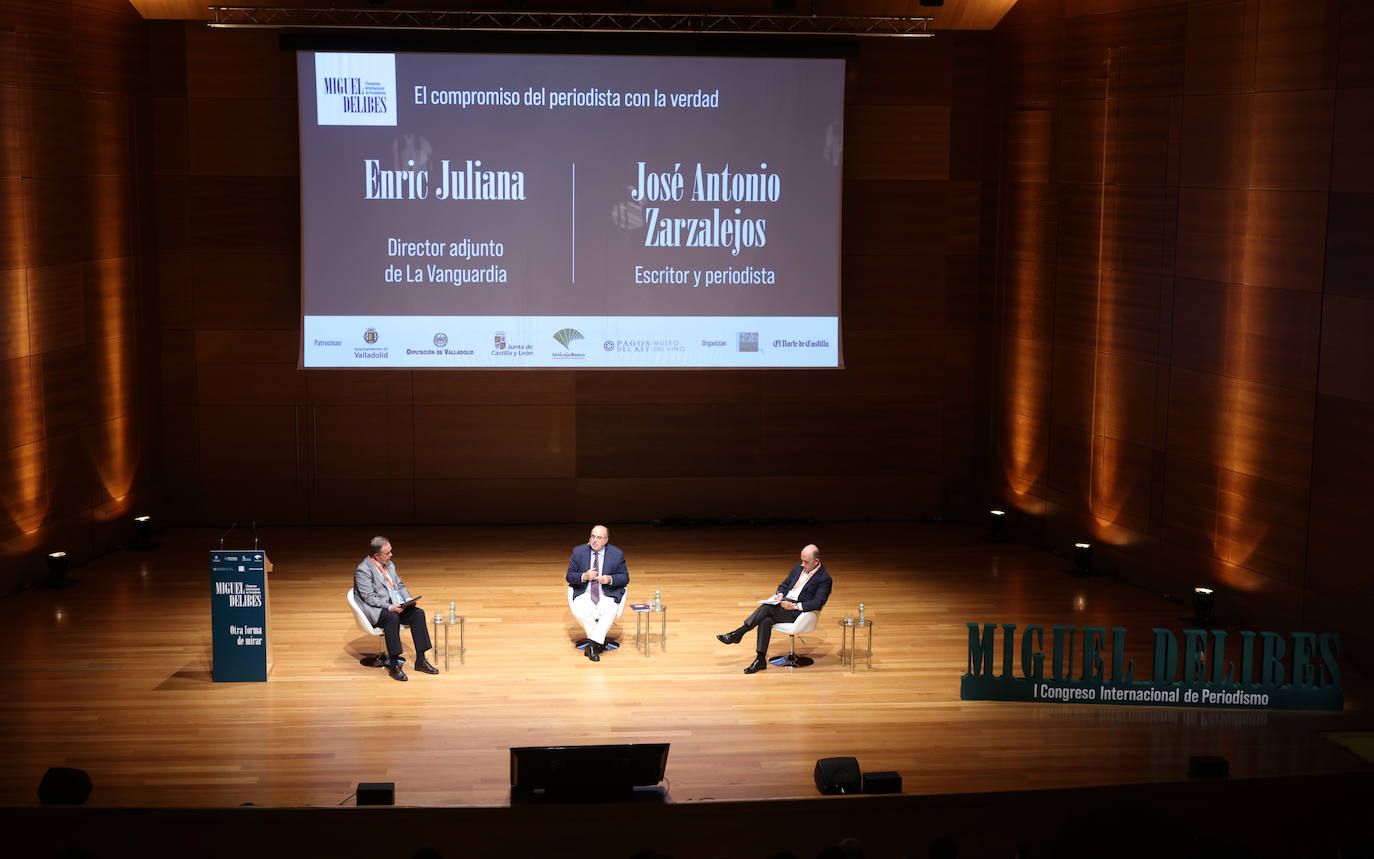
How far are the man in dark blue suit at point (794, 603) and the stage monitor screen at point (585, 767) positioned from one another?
2.30m

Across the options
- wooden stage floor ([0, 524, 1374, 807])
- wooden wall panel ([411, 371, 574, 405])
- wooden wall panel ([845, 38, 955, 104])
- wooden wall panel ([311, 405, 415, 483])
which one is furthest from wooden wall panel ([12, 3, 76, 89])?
wooden wall panel ([845, 38, 955, 104])

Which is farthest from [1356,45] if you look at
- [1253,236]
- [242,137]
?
[242,137]

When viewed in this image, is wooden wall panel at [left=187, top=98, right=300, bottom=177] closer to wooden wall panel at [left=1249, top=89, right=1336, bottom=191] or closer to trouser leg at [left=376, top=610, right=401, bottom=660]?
trouser leg at [left=376, top=610, right=401, bottom=660]

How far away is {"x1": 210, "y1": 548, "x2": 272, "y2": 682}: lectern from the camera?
26.6 ft

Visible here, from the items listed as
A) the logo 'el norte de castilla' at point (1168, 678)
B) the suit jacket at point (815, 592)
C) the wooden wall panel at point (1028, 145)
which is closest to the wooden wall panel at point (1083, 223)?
the wooden wall panel at point (1028, 145)

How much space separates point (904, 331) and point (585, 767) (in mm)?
7063

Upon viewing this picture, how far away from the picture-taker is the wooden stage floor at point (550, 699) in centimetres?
688

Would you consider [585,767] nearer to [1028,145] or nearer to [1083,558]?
[1083,558]

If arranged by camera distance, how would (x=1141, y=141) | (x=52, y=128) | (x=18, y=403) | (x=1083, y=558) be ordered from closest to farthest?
(x=18, y=403) < (x=1141, y=141) < (x=52, y=128) < (x=1083, y=558)

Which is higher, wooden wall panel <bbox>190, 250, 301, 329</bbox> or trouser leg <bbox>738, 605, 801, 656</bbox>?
wooden wall panel <bbox>190, 250, 301, 329</bbox>

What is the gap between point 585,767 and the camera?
618cm

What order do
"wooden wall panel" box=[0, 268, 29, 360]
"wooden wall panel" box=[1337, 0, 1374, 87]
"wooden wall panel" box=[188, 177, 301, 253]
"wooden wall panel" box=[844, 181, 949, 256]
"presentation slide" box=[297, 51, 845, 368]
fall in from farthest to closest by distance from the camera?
→ "wooden wall panel" box=[844, 181, 949, 256] → "wooden wall panel" box=[188, 177, 301, 253] → "presentation slide" box=[297, 51, 845, 368] → "wooden wall panel" box=[0, 268, 29, 360] → "wooden wall panel" box=[1337, 0, 1374, 87]

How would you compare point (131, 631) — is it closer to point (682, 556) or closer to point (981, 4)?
point (682, 556)

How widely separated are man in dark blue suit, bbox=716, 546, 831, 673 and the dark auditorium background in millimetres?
3082
